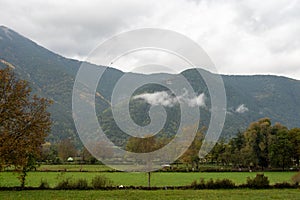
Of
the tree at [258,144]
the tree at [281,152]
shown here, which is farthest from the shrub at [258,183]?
the tree at [258,144]

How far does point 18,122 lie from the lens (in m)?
23.6

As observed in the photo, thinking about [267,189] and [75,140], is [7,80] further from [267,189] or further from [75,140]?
[75,140]

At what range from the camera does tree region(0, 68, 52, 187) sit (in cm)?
2273

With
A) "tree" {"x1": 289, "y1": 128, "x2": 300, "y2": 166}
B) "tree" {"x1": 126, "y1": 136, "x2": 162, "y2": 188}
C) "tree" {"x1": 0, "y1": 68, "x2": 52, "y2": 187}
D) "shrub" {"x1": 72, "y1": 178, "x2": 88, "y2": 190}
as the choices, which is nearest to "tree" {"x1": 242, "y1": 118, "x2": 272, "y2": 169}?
"tree" {"x1": 289, "y1": 128, "x2": 300, "y2": 166}

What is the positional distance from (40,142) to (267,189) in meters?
18.4

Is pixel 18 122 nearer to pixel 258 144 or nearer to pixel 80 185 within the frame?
pixel 80 185

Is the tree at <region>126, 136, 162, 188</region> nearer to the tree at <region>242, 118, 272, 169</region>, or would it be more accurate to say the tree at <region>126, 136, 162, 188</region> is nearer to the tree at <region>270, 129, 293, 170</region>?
the tree at <region>270, 129, 293, 170</region>

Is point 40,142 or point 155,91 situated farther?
point 40,142

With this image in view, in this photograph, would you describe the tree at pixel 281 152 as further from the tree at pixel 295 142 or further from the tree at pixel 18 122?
the tree at pixel 18 122

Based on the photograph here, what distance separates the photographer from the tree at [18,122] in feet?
74.6

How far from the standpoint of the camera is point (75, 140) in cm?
14450

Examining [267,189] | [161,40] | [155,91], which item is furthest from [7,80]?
[267,189]

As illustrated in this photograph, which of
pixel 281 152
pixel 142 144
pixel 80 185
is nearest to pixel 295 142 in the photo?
pixel 281 152

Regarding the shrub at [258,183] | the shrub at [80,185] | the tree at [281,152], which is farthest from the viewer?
the tree at [281,152]
